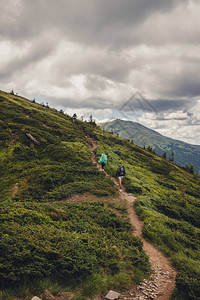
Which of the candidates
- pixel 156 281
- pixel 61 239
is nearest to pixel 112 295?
pixel 156 281

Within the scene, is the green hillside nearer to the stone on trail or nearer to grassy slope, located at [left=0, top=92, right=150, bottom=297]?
grassy slope, located at [left=0, top=92, right=150, bottom=297]

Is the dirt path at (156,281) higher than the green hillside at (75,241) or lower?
lower

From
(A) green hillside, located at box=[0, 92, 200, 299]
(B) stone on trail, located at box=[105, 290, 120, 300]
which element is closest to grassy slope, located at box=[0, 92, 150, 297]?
(A) green hillside, located at box=[0, 92, 200, 299]

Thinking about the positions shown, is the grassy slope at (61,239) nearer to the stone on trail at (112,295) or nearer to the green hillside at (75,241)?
the green hillside at (75,241)

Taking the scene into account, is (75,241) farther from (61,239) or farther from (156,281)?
(156,281)

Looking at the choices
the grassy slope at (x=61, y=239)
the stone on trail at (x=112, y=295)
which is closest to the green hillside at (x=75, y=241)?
the grassy slope at (x=61, y=239)

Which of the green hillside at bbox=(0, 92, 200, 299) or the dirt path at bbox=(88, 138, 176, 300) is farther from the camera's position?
the dirt path at bbox=(88, 138, 176, 300)

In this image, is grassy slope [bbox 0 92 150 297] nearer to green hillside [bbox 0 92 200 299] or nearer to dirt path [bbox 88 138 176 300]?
green hillside [bbox 0 92 200 299]

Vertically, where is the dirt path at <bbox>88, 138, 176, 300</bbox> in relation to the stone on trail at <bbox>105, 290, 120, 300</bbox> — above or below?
below

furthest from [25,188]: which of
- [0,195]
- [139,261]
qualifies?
[139,261]

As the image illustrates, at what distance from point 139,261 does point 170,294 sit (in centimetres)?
195

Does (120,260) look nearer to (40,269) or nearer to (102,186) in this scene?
(40,269)

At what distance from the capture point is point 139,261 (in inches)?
337

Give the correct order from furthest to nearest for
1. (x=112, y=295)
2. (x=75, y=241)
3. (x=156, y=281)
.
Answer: (x=75, y=241), (x=156, y=281), (x=112, y=295)
